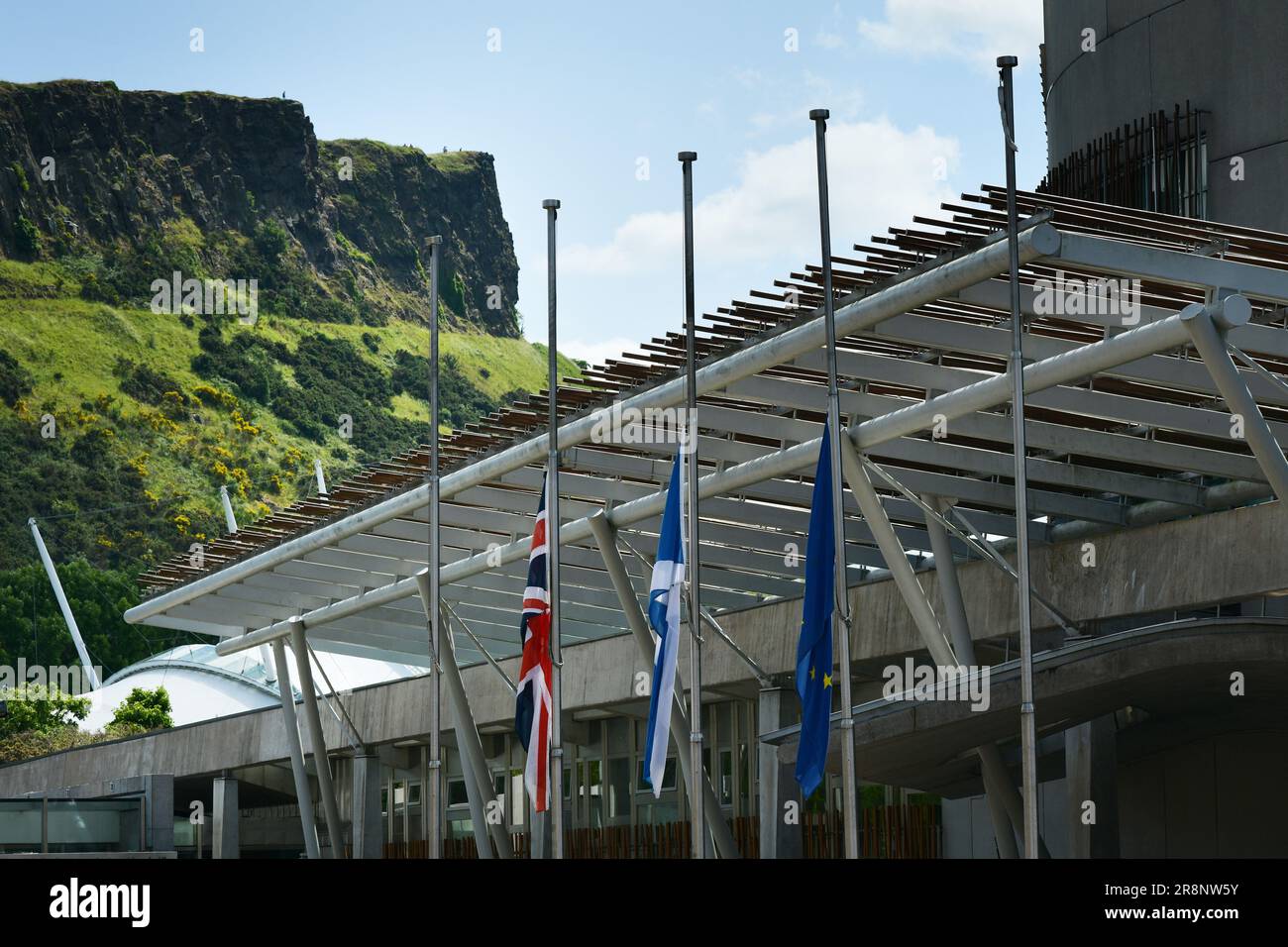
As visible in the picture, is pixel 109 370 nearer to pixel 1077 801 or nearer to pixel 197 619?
pixel 197 619

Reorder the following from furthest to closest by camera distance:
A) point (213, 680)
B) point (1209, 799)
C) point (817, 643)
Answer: point (213, 680), point (1209, 799), point (817, 643)

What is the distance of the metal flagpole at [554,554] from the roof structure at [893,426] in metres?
1.02

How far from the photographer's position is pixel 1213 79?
28.2 metres

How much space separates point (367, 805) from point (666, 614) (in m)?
22.2

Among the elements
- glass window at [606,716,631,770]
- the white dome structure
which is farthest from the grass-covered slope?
glass window at [606,716,631,770]

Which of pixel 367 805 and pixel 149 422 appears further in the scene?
pixel 149 422

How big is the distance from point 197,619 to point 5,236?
11737cm

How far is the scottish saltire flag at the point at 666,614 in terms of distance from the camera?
1958cm

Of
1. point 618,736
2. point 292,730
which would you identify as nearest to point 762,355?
point 618,736

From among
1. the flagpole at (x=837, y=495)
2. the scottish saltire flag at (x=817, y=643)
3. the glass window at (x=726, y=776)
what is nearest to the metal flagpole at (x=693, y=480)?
the scottish saltire flag at (x=817, y=643)

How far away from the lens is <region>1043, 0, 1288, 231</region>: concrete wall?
27.3 m

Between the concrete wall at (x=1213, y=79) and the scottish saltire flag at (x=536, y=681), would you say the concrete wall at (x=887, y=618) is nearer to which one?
the scottish saltire flag at (x=536, y=681)

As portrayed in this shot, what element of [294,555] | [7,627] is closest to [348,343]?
[7,627]

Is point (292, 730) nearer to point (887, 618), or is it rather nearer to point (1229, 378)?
point (887, 618)
